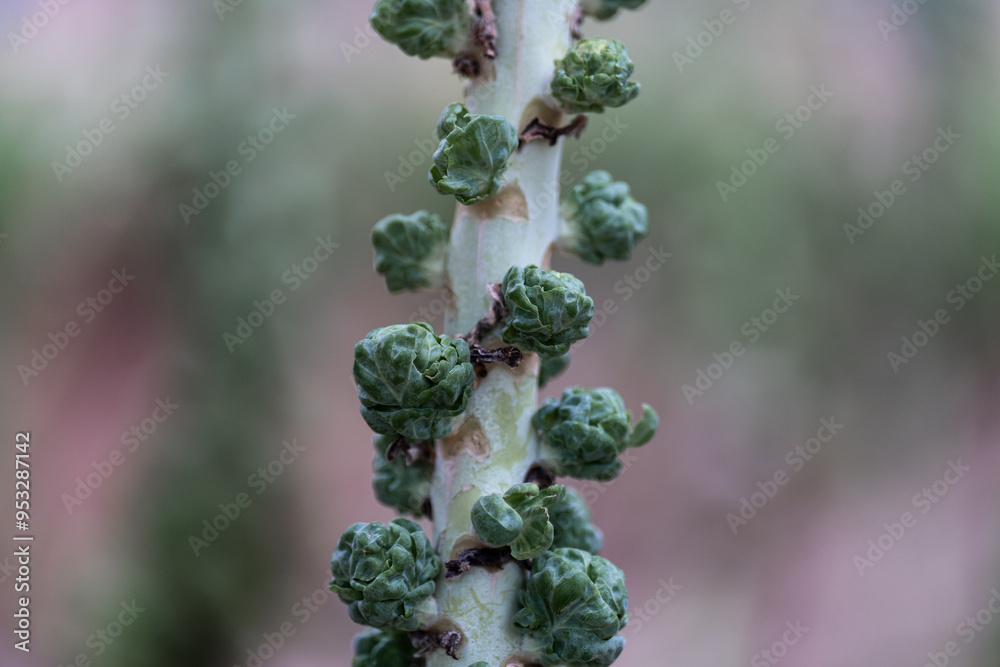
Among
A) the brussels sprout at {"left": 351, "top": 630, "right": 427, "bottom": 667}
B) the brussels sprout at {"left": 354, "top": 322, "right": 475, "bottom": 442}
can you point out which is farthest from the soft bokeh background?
the brussels sprout at {"left": 354, "top": 322, "right": 475, "bottom": 442}

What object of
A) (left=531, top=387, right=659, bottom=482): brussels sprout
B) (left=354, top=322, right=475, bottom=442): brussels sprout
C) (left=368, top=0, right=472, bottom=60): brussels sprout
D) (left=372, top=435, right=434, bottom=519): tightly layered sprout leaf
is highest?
(left=368, top=0, right=472, bottom=60): brussels sprout

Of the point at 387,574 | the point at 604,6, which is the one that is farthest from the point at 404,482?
the point at 604,6

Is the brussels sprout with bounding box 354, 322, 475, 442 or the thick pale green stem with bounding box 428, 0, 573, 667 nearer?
the brussels sprout with bounding box 354, 322, 475, 442

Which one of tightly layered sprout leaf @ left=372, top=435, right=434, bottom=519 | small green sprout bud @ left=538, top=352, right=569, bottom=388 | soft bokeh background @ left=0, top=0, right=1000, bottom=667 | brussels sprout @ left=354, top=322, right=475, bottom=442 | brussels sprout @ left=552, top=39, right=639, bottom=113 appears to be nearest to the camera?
brussels sprout @ left=354, top=322, right=475, bottom=442

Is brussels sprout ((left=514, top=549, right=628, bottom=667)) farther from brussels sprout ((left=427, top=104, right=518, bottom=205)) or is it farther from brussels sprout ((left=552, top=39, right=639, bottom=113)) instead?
brussels sprout ((left=552, top=39, right=639, bottom=113))

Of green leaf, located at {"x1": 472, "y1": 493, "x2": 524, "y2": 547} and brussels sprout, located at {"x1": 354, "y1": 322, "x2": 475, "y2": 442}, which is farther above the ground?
brussels sprout, located at {"x1": 354, "y1": 322, "x2": 475, "y2": 442}

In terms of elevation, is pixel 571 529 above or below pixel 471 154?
below

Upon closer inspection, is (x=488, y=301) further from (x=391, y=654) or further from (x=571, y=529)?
(x=391, y=654)
